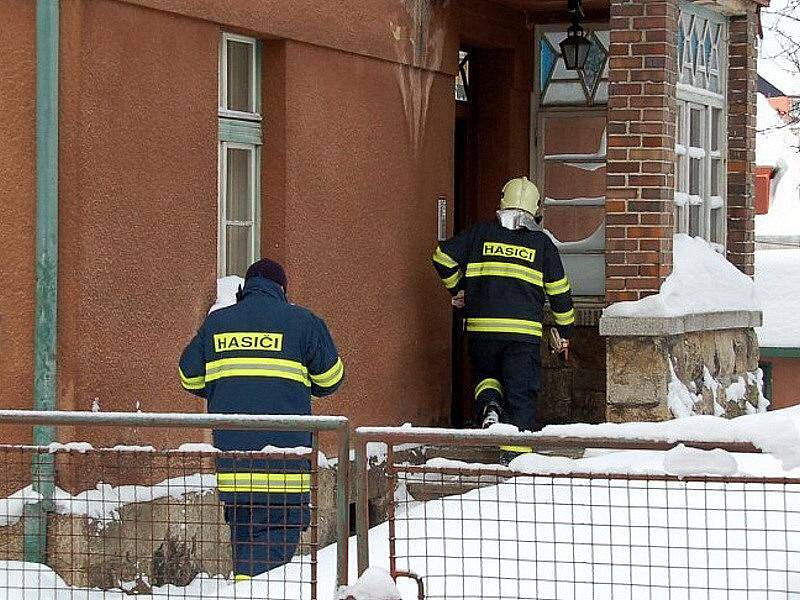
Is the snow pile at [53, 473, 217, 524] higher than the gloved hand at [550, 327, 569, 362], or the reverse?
the gloved hand at [550, 327, 569, 362]

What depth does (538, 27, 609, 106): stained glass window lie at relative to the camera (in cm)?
1336

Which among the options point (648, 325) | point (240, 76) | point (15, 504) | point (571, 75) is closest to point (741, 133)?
point (571, 75)


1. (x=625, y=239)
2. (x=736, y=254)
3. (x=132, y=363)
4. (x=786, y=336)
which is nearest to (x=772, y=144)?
(x=786, y=336)

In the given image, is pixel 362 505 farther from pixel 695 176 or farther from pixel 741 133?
pixel 741 133

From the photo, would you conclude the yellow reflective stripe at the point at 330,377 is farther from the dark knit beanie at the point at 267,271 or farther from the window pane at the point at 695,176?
the window pane at the point at 695,176

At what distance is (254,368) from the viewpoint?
25.6 feet

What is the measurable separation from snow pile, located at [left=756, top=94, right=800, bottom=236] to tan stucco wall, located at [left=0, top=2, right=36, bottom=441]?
72.3 ft

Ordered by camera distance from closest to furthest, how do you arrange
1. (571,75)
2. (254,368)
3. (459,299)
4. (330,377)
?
(254,368), (330,377), (459,299), (571,75)

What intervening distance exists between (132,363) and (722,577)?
307cm

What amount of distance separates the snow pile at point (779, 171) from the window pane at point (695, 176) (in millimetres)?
16106

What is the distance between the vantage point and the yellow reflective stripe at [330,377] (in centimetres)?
791

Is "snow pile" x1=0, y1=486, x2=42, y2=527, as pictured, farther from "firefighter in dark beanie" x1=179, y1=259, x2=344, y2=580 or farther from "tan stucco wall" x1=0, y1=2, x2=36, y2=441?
"firefighter in dark beanie" x1=179, y1=259, x2=344, y2=580

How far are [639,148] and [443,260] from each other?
1.47m

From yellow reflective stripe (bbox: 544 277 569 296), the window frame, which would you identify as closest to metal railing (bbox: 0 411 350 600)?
the window frame
